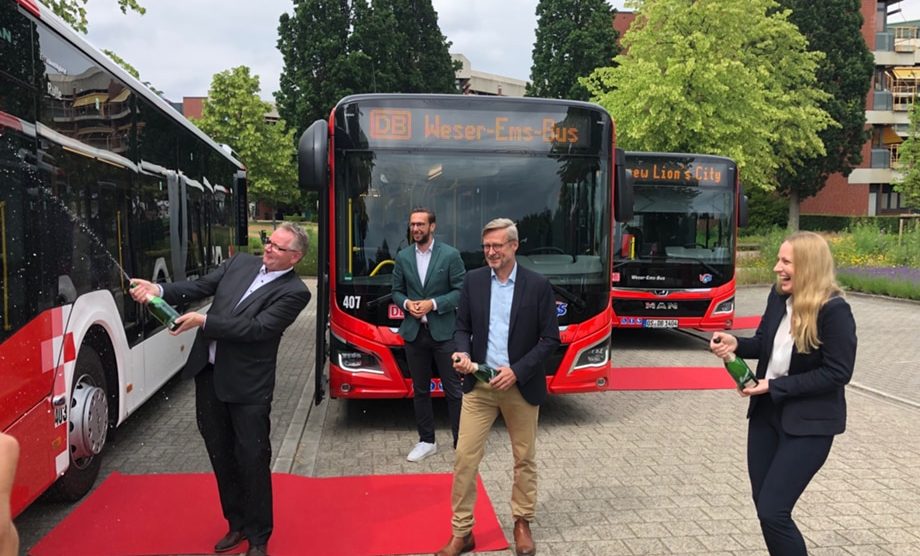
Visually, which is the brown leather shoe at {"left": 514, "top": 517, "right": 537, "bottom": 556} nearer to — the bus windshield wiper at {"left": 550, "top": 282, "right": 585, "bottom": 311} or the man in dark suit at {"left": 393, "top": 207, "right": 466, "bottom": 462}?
the man in dark suit at {"left": 393, "top": 207, "right": 466, "bottom": 462}

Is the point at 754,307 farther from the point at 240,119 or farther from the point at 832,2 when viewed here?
the point at 240,119

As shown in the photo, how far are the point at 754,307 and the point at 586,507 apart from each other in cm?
1224

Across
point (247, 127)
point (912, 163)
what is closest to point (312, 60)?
point (247, 127)

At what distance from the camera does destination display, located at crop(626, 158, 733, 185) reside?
11.0m

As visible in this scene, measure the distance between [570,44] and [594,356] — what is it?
122 feet

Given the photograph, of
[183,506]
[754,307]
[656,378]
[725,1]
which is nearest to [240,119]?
[725,1]

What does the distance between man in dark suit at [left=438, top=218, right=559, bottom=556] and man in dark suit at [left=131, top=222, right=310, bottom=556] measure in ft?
3.13

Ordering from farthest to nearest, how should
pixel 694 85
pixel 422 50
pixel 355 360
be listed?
pixel 422 50
pixel 694 85
pixel 355 360

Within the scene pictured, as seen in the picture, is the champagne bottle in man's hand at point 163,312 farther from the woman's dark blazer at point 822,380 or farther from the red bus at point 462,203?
the woman's dark blazer at point 822,380

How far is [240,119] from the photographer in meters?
38.9

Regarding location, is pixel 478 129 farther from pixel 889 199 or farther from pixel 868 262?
pixel 889 199

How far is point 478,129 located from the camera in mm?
6109

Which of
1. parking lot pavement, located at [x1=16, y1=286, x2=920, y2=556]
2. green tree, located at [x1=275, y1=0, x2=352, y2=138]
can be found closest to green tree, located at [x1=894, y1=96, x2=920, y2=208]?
green tree, located at [x1=275, y1=0, x2=352, y2=138]

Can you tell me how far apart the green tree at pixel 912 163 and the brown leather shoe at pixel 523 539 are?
4090cm
